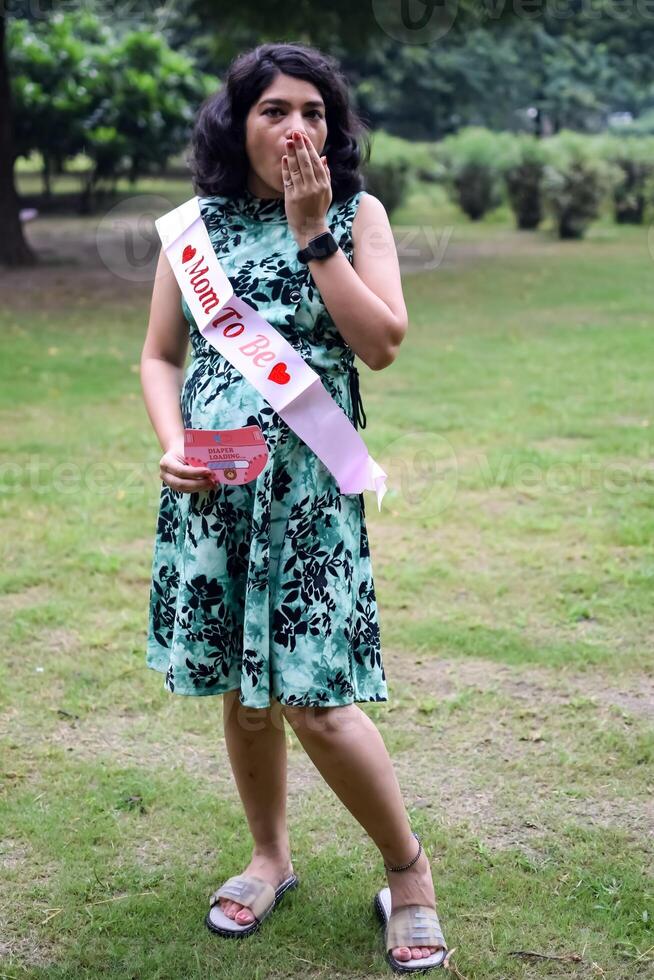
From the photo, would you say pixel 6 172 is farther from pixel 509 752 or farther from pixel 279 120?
pixel 279 120

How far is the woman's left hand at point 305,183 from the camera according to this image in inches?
83.4

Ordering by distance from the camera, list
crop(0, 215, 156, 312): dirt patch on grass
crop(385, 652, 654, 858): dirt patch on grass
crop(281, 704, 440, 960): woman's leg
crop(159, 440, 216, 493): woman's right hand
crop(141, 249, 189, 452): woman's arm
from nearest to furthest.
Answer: crop(159, 440, 216, 493): woman's right hand < crop(281, 704, 440, 960): woman's leg < crop(141, 249, 189, 452): woman's arm < crop(385, 652, 654, 858): dirt patch on grass < crop(0, 215, 156, 312): dirt patch on grass

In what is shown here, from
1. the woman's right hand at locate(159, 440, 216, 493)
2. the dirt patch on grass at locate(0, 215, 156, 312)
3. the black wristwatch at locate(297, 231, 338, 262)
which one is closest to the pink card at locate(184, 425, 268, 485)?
the woman's right hand at locate(159, 440, 216, 493)

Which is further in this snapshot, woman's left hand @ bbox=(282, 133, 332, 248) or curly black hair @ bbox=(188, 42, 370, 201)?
curly black hair @ bbox=(188, 42, 370, 201)

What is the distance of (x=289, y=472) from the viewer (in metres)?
2.30

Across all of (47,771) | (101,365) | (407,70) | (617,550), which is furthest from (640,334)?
(407,70)

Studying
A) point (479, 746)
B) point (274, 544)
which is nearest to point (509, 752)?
point (479, 746)

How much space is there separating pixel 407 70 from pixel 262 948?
33062 mm

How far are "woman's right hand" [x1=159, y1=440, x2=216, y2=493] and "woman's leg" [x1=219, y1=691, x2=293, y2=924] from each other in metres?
0.48

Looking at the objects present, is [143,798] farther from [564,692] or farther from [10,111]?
[10,111]

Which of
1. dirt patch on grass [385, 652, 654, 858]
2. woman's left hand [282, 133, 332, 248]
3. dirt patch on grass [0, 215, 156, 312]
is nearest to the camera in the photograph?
woman's left hand [282, 133, 332, 248]

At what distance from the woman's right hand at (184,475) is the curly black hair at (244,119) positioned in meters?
0.58

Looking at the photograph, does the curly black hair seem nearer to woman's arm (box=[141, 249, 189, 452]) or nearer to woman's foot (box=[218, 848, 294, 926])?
woman's arm (box=[141, 249, 189, 452])

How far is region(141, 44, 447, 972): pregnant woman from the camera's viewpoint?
2256mm
